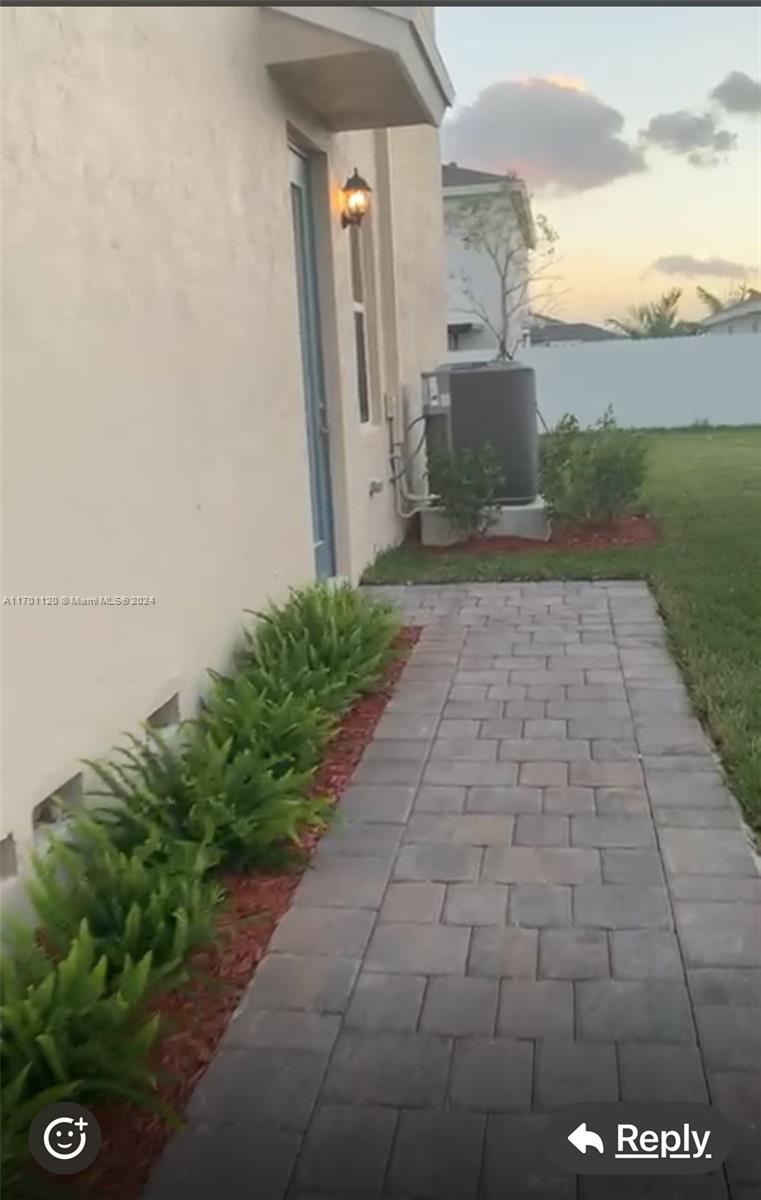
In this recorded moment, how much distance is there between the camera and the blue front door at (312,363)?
6391 millimetres

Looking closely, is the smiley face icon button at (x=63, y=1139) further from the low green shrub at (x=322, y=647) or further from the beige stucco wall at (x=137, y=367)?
the low green shrub at (x=322, y=647)

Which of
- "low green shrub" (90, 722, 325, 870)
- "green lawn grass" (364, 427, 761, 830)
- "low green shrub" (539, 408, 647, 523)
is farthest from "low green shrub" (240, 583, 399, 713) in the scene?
"low green shrub" (539, 408, 647, 523)

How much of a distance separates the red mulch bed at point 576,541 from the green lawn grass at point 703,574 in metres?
0.15

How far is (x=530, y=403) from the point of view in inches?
345

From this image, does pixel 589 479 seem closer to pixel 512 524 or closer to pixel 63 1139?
pixel 512 524

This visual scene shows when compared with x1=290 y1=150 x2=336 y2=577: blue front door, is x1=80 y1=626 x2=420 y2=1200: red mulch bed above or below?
below

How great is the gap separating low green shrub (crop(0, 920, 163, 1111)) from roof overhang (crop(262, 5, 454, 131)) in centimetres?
390

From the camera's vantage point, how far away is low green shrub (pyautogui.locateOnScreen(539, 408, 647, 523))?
28.3ft

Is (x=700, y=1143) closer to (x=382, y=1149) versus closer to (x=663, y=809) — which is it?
(x=382, y=1149)

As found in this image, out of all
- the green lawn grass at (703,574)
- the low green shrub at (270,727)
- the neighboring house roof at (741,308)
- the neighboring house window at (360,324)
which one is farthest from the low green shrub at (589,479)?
the low green shrub at (270,727)

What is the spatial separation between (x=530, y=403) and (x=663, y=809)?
5.68 metres

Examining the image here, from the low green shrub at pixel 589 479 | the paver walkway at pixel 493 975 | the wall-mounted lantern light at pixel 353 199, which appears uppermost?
the wall-mounted lantern light at pixel 353 199

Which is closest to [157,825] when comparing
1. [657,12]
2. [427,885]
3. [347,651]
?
[427,885]

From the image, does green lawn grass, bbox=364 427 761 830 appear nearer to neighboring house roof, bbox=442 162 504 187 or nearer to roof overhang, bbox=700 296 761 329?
roof overhang, bbox=700 296 761 329
